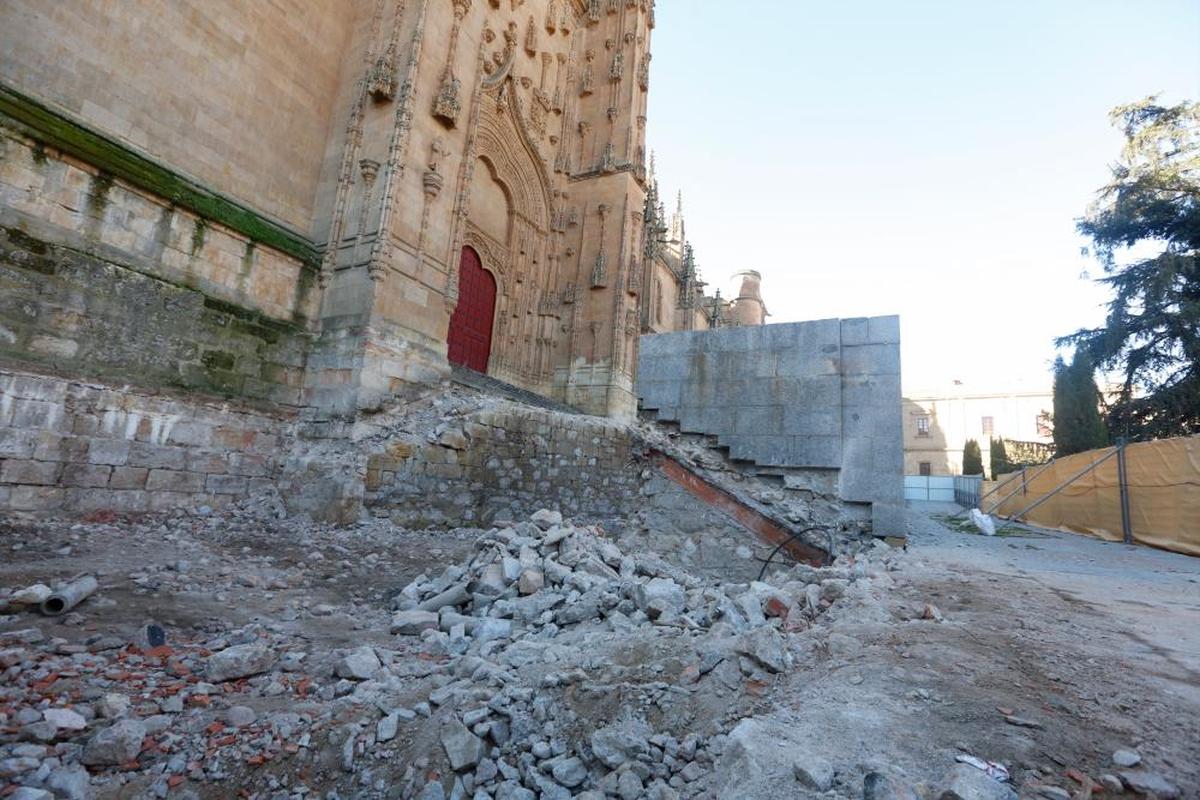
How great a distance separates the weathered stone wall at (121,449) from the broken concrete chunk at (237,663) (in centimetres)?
459

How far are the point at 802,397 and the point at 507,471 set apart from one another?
573cm

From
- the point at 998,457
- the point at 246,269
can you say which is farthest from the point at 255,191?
the point at 998,457

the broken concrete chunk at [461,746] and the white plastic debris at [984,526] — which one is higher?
the white plastic debris at [984,526]

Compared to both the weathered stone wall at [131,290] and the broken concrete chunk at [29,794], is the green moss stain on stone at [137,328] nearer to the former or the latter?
the weathered stone wall at [131,290]

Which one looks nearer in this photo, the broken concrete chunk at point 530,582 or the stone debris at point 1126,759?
the stone debris at point 1126,759

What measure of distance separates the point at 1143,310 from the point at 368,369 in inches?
927

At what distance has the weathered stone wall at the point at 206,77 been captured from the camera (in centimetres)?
696

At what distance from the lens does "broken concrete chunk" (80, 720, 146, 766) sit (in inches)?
94.1

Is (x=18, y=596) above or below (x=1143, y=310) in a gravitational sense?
below

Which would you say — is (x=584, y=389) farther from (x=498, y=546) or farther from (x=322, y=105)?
(x=498, y=546)

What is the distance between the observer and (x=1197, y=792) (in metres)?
1.91

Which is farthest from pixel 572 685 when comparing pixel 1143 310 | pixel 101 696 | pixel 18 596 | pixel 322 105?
pixel 1143 310

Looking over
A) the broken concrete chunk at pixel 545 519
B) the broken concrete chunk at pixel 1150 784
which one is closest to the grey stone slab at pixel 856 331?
the broken concrete chunk at pixel 545 519

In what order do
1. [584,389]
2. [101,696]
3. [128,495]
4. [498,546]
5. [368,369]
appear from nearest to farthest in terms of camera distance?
1. [101,696]
2. [498,546]
3. [128,495]
4. [368,369]
5. [584,389]
